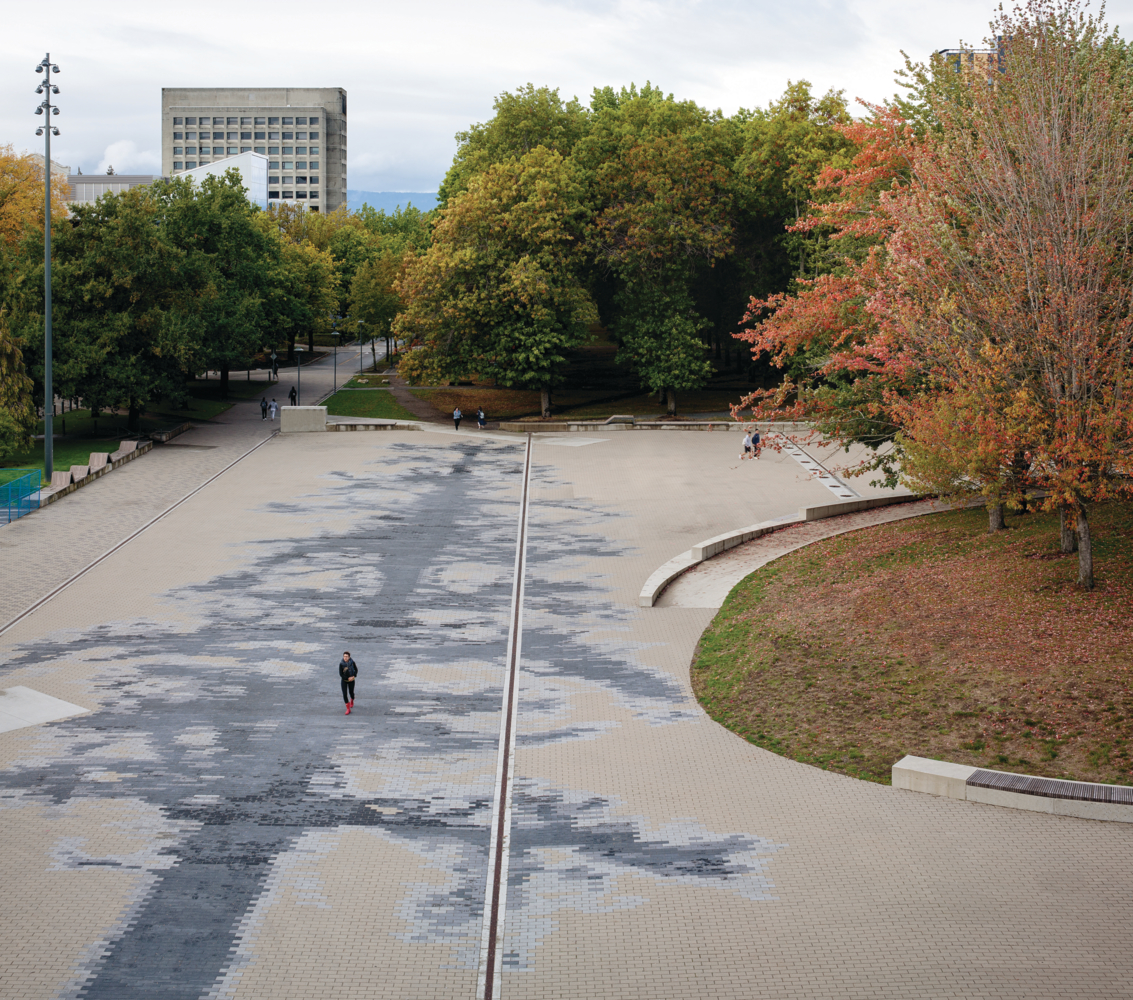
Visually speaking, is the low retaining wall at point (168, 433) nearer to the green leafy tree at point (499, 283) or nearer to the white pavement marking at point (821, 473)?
the green leafy tree at point (499, 283)

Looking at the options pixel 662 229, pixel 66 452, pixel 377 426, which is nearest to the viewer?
pixel 66 452

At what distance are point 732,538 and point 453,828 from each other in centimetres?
1553

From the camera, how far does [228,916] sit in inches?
454

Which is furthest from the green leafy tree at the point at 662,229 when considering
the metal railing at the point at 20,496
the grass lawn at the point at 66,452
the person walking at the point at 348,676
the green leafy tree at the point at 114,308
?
the person walking at the point at 348,676

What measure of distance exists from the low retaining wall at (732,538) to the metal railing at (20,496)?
1896cm

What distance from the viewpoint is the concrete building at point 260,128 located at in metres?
172

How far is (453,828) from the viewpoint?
45.0ft

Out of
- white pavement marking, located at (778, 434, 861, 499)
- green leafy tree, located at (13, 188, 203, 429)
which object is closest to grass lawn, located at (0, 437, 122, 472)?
green leafy tree, located at (13, 188, 203, 429)

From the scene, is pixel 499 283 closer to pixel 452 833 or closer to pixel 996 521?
pixel 996 521

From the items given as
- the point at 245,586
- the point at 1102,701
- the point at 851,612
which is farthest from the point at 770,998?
the point at 245,586

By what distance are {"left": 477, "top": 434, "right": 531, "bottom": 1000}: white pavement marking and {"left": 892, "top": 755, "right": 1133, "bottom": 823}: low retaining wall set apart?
5.16 metres

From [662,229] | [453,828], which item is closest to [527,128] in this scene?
[662,229]

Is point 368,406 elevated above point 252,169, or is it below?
below

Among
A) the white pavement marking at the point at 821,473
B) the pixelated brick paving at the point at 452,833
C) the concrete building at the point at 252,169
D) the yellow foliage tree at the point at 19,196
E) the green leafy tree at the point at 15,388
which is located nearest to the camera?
the pixelated brick paving at the point at 452,833
